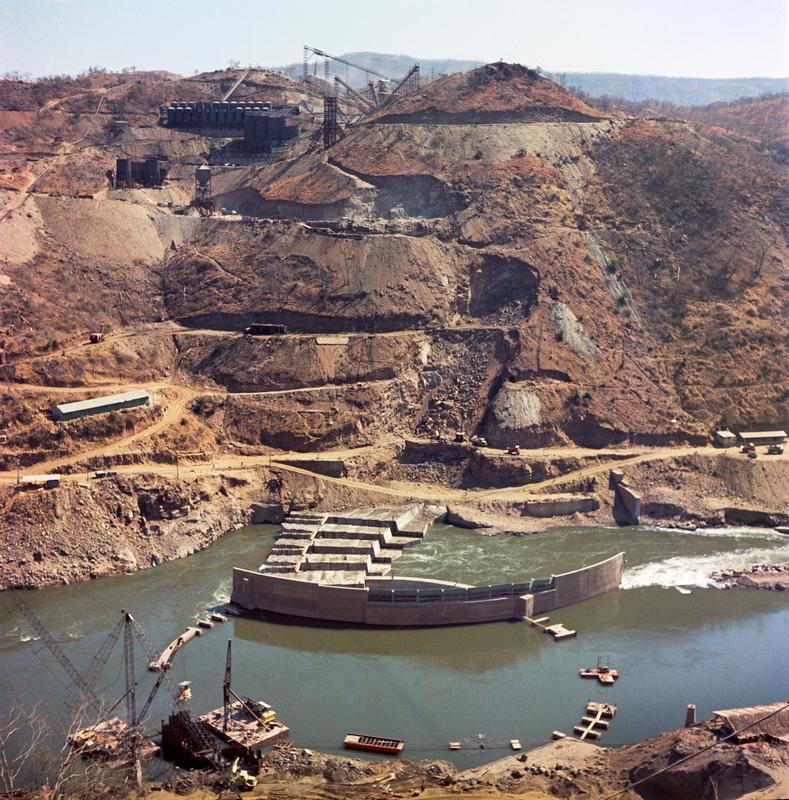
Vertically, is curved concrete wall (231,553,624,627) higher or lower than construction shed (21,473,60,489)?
lower

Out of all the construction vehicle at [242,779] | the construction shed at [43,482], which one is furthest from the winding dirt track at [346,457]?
the construction vehicle at [242,779]

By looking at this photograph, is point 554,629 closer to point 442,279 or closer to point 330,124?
point 442,279

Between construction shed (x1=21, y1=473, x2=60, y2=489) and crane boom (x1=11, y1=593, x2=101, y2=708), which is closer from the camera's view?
crane boom (x1=11, y1=593, x2=101, y2=708)

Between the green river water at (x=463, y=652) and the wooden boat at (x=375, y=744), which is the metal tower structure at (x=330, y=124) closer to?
the green river water at (x=463, y=652)

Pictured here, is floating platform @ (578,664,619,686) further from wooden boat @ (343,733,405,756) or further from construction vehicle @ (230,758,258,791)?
construction vehicle @ (230,758,258,791)

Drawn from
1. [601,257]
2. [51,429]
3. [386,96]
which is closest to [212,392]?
[51,429]

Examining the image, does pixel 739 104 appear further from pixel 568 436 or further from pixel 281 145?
pixel 568 436

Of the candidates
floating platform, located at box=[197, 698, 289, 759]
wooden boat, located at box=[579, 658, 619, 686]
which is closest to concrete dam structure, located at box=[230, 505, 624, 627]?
wooden boat, located at box=[579, 658, 619, 686]
